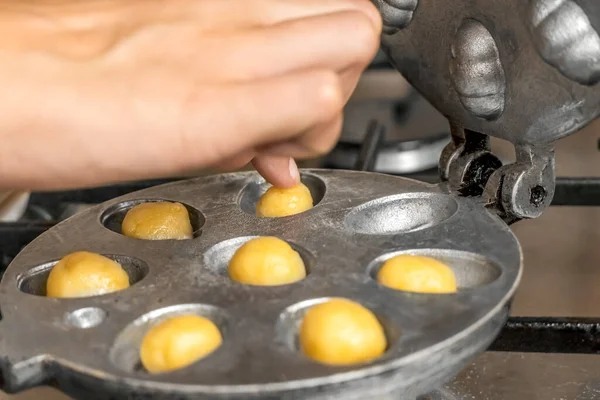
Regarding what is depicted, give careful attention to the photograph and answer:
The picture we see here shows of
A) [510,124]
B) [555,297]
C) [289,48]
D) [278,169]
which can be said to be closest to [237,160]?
[278,169]

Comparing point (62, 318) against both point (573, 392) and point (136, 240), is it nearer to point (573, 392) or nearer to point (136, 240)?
point (136, 240)

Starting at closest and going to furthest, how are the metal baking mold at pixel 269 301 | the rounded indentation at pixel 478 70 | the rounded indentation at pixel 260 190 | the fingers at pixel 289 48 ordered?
the metal baking mold at pixel 269 301 → the fingers at pixel 289 48 → the rounded indentation at pixel 478 70 → the rounded indentation at pixel 260 190

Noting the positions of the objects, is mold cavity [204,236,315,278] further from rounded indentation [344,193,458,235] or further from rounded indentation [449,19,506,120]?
rounded indentation [449,19,506,120]

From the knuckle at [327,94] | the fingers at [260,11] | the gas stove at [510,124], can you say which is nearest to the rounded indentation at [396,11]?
the gas stove at [510,124]

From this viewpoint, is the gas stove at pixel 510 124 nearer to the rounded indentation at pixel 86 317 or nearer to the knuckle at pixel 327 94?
the rounded indentation at pixel 86 317

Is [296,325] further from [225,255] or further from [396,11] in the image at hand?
[396,11]

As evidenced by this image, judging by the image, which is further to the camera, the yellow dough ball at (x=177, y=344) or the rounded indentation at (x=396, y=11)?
the rounded indentation at (x=396, y=11)

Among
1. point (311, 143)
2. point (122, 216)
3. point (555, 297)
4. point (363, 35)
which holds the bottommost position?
point (555, 297)
